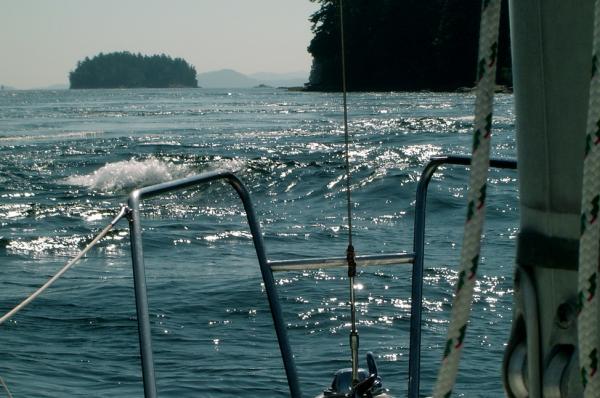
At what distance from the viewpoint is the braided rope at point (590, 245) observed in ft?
4.05

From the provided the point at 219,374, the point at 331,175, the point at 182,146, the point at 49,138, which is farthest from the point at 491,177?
the point at 49,138

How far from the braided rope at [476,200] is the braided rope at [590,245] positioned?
17 cm

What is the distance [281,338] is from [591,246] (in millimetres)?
1895

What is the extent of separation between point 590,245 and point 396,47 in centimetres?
8209

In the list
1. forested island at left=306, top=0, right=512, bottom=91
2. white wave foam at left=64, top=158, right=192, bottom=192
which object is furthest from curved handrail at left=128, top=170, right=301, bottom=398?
forested island at left=306, top=0, right=512, bottom=91

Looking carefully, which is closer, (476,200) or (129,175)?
(476,200)

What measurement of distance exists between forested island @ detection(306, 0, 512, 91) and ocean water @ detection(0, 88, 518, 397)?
50.4 meters

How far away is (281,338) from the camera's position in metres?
3.08

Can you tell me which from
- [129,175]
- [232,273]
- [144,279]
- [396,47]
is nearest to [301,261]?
[144,279]

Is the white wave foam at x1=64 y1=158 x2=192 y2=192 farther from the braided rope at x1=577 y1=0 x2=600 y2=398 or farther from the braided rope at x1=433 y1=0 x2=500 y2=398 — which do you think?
the braided rope at x1=577 y1=0 x2=600 y2=398

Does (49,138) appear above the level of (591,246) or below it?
below

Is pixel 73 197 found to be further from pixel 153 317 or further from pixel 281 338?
pixel 281 338

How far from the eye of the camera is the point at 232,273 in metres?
10.5

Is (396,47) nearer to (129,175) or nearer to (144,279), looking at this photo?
(129,175)
